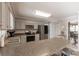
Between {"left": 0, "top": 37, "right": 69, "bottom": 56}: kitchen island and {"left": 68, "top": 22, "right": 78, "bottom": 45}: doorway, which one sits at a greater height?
{"left": 68, "top": 22, "right": 78, "bottom": 45}: doorway

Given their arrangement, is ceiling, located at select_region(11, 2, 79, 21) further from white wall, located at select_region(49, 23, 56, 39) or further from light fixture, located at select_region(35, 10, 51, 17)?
white wall, located at select_region(49, 23, 56, 39)

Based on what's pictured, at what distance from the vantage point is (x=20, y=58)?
1.32m

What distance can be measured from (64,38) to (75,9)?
0.39 m

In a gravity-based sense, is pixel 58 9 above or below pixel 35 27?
above

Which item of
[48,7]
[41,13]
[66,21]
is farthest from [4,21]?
[66,21]

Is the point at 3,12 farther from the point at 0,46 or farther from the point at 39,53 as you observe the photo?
the point at 39,53

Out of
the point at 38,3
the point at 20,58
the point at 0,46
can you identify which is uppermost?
the point at 38,3

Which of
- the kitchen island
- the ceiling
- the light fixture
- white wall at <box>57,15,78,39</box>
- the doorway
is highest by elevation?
the ceiling

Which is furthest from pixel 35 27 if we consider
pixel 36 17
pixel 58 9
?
pixel 58 9

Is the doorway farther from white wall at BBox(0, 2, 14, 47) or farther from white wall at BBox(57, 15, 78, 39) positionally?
white wall at BBox(0, 2, 14, 47)

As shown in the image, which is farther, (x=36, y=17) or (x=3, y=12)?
(x=36, y=17)

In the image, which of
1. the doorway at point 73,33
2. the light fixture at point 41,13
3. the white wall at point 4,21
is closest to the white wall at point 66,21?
the doorway at point 73,33

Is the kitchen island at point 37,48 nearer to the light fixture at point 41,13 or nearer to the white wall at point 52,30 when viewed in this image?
the white wall at point 52,30

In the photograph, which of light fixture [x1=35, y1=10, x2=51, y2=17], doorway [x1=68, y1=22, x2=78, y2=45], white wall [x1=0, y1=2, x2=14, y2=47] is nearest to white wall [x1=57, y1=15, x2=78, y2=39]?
doorway [x1=68, y1=22, x2=78, y2=45]
